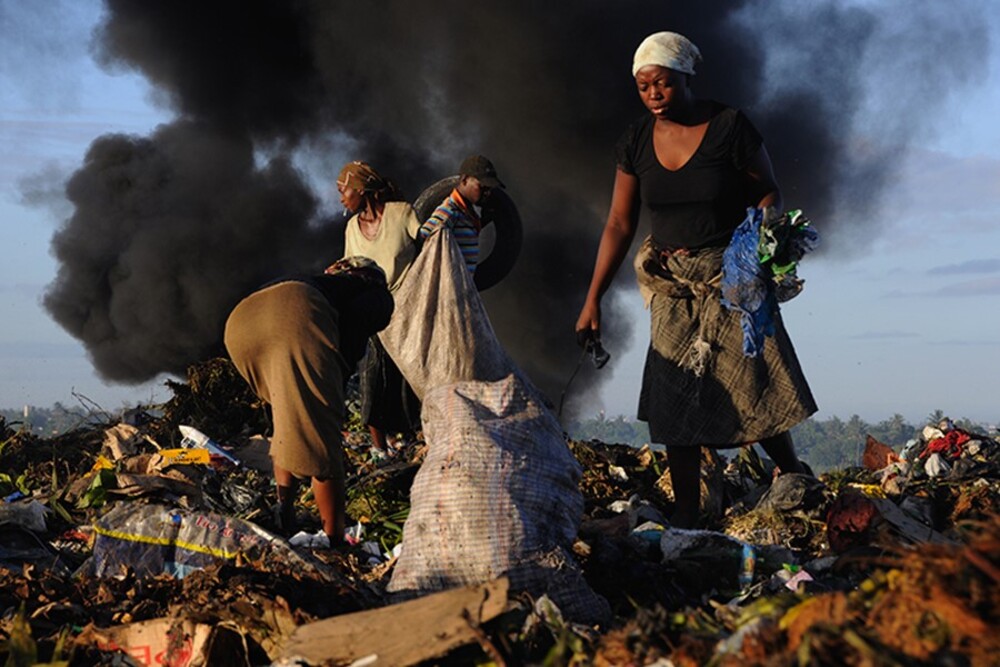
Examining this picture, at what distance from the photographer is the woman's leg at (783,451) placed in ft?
15.2

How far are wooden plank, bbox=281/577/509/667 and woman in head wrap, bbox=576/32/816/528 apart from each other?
2.25 metres

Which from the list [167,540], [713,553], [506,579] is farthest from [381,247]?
[506,579]

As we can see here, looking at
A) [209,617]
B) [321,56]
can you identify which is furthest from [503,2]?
[209,617]

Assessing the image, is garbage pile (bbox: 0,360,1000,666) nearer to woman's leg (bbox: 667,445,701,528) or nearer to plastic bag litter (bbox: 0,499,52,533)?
plastic bag litter (bbox: 0,499,52,533)

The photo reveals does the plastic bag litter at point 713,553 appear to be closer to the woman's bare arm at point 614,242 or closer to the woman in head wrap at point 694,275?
the woman in head wrap at point 694,275

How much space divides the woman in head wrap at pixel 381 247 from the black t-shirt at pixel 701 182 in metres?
1.69

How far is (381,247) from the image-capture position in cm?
641

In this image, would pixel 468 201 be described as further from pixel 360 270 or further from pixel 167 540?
pixel 167 540

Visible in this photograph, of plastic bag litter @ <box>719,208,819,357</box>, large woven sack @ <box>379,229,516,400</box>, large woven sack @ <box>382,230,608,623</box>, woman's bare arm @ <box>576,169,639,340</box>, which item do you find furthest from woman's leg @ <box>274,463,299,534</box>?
plastic bag litter @ <box>719,208,819,357</box>

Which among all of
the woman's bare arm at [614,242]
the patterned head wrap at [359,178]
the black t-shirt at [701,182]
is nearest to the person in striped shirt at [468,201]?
the patterned head wrap at [359,178]

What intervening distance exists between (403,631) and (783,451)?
8.63 ft

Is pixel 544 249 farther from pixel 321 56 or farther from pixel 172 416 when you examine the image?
pixel 172 416

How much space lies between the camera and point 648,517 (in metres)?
4.71

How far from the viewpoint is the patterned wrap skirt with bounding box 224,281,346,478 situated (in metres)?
4.21
